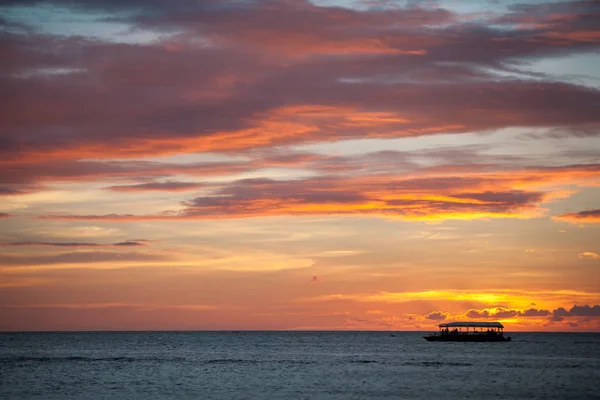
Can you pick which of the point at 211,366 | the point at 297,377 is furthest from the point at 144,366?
the point at 297,377

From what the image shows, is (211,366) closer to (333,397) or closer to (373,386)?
(373,386)

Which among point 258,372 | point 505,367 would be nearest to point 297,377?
point 258,372

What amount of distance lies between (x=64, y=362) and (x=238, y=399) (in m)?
81.3

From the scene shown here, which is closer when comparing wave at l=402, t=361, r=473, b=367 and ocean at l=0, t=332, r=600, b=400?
ocean at l=0, t=332, r=600, b=400

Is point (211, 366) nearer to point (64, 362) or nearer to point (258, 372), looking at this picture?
point (258, 372)

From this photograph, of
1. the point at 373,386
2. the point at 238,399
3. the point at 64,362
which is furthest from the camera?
the point at 64,362

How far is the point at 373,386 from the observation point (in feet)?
319

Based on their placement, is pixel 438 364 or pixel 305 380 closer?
pixel 305 380

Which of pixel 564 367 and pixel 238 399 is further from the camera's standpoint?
pixel 564 367

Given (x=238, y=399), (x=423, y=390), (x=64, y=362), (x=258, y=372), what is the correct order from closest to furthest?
1. (x=238, y=399)
2. (x=423, y=390)
3. (x=258, y=372)
4. (x=64, y=362)

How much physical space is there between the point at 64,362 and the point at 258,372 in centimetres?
5075

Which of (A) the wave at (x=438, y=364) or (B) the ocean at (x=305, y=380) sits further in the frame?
(A) the wave at (x=438, y=364)

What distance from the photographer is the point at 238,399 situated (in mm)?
83812

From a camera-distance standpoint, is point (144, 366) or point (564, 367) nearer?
point (564, 367)
